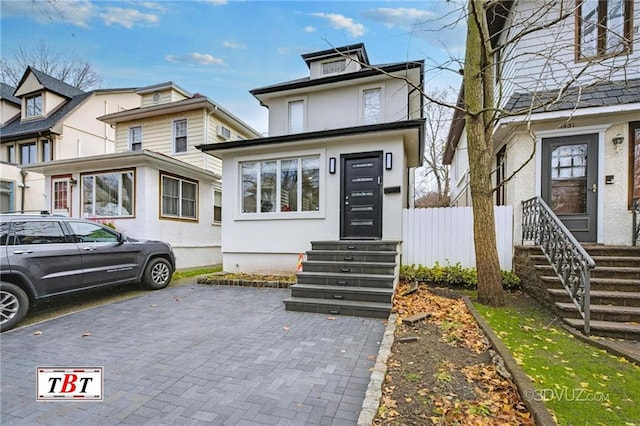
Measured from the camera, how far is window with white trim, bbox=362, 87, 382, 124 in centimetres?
950

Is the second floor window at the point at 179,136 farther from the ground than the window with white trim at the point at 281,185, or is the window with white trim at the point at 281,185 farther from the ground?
the second floor window at the point at 179,136

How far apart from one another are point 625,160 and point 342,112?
283 inches

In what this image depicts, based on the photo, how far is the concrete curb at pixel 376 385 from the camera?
227cm

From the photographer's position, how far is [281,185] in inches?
312

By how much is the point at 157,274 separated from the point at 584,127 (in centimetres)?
1035

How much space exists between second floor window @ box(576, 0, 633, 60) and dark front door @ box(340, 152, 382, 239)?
5.19m

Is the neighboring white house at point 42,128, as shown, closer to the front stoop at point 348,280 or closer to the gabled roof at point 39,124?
the gabled roof at point 39,124

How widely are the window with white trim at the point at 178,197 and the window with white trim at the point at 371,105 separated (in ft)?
22.6

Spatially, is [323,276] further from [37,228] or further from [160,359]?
[37,228]

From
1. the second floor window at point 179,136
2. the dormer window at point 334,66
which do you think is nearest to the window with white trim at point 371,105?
the dormer window at point 334,66

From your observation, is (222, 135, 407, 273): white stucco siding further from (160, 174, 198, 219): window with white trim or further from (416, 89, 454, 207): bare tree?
(416, 89, 454, 207): bare tree

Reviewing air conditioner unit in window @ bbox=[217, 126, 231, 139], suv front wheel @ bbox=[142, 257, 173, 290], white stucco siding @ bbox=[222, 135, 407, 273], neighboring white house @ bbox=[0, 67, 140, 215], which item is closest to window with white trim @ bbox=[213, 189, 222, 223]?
air conditioner unit in window @ bbox=[217, 126, 231, 139]

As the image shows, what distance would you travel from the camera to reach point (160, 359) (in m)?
3.32

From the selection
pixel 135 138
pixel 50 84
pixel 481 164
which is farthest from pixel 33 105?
pixel 481 164
